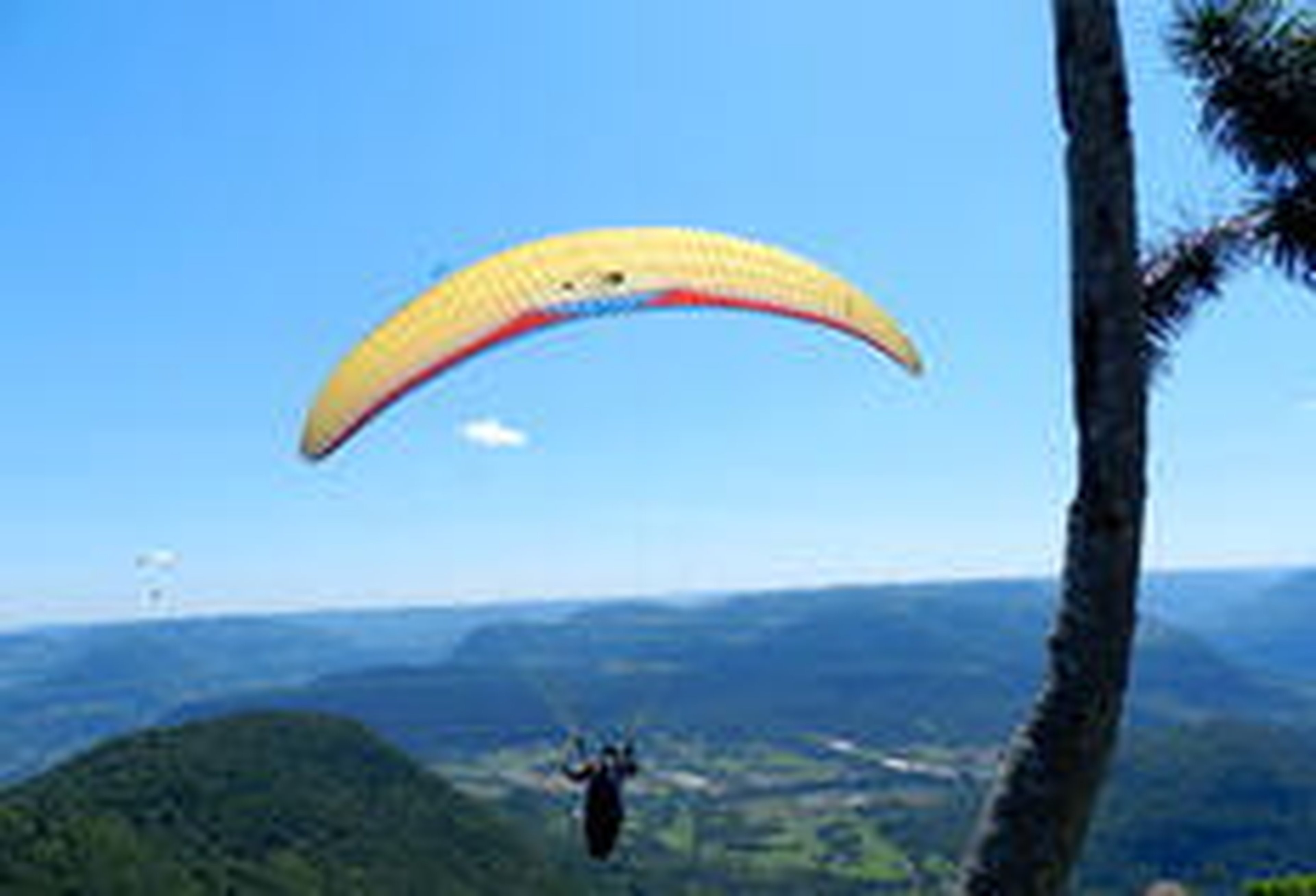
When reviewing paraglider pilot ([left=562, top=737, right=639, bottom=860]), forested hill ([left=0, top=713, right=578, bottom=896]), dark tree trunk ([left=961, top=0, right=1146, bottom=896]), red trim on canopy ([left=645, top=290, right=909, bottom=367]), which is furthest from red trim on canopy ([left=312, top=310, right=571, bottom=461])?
forested hill ([left=0, top=713, right=578, bottom=896])

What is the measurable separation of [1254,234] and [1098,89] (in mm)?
6844

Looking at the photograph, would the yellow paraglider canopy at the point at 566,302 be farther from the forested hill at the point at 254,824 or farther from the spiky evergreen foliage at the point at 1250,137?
the forested hill at the point at 254,824

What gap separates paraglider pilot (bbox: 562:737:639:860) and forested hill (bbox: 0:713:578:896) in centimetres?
11960

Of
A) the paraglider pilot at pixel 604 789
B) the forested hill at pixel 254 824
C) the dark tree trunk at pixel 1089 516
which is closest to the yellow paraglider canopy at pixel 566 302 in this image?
the dark tree trunk at pixel 1089 516

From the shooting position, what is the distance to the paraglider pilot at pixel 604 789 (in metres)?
13.1

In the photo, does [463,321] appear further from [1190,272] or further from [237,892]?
[237,892]

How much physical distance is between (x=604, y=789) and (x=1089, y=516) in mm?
8071

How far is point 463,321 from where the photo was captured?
1064 centimetres

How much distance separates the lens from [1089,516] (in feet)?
21.5

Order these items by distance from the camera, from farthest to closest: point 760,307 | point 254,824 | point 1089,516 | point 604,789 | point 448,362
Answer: point 254,824, point 604,789, point 760,307, point 448,362, point 1089,516

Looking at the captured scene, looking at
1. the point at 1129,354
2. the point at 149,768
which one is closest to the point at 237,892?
the point at 149,768

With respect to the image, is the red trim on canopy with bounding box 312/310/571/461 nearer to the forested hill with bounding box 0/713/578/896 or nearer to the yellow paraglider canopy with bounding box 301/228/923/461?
the yellow paraglider canopy with bounding box 301/228/923/461

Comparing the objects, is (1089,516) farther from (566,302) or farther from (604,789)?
(604,789)

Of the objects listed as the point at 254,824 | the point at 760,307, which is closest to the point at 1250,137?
the point at 760,307
